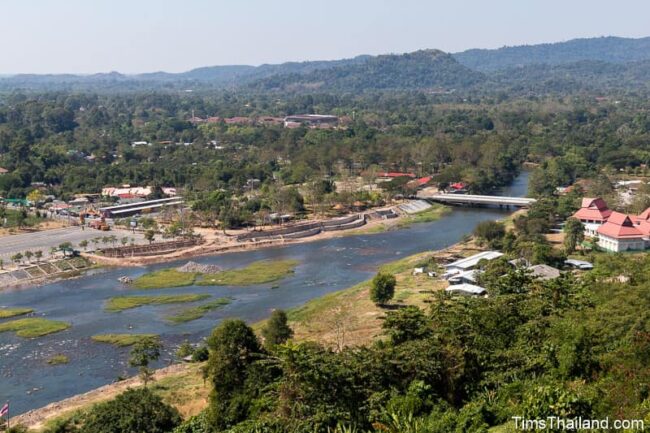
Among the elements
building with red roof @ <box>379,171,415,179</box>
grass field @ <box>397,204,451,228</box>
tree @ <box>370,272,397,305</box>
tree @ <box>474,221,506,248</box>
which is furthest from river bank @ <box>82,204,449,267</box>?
tree @ <box>370,272,397,305</box>

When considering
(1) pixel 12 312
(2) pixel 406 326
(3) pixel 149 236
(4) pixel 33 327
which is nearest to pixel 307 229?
(3) pixel 149 236

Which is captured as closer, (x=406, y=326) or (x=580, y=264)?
(x=406, y=326)

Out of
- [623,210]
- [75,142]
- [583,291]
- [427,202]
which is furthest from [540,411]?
[75,142]

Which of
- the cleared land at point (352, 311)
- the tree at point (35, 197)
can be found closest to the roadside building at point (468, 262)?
the cleared land at point (352, 311)

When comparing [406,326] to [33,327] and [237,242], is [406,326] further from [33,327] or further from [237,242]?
[237,242]

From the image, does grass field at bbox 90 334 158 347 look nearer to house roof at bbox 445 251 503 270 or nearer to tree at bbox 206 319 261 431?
tree at bbox 206 319 261 431

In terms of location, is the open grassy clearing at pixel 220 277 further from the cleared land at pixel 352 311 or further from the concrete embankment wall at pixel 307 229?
the concrete embankment wall at pixel 307 229
